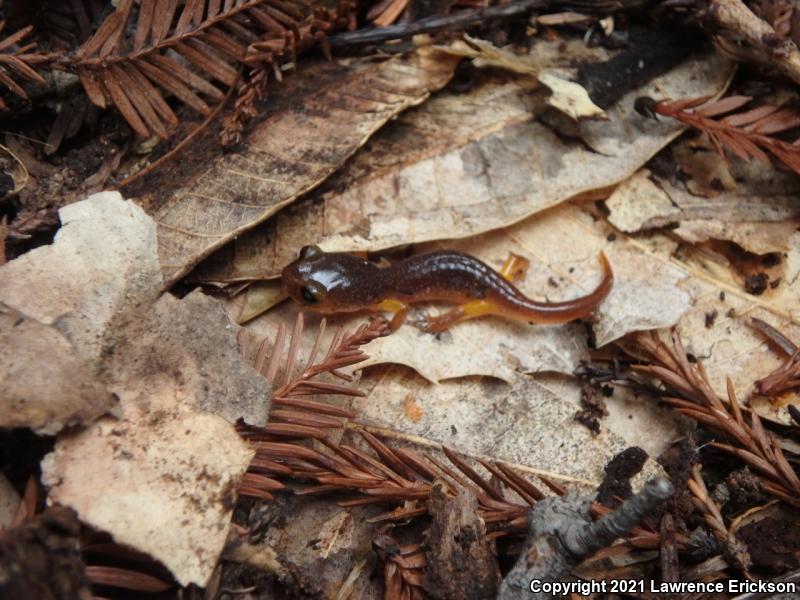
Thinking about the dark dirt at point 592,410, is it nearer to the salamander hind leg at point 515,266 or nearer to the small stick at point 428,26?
the salamander hind leg at point 515,266

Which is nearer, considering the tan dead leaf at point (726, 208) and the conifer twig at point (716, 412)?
the conifer twig at point (716, 412)

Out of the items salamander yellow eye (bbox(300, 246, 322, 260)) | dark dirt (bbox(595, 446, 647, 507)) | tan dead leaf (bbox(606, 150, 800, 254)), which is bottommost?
dark dirt (bbox(595, 446, 647, 507))

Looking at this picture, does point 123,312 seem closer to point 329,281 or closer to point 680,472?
point 329,281

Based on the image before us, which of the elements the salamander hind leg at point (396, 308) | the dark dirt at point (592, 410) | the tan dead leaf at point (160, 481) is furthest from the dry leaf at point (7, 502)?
the dark dirt at point (592, 410)

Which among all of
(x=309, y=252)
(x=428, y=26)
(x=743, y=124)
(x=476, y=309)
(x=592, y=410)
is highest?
(x=428, y=26)

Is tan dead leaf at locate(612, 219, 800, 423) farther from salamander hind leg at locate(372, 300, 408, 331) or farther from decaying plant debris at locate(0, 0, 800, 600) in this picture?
salamander hind leg at locate(372, 300, 408, 331)

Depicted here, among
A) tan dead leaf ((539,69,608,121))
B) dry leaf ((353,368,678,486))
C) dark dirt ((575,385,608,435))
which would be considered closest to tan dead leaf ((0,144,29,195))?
dry leaf ((353,368,678,486))

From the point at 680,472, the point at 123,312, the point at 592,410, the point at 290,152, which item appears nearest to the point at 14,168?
the point at 123,312
